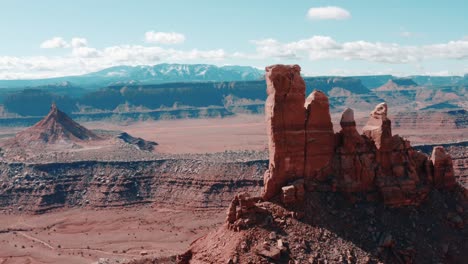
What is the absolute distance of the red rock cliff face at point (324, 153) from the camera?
40.5m

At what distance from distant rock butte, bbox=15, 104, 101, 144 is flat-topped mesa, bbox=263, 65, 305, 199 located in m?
125

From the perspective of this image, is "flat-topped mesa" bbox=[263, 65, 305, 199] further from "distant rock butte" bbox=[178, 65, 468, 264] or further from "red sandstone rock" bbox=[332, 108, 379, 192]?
"red sandstone rock" bbox=[332, 108, 379, 192]

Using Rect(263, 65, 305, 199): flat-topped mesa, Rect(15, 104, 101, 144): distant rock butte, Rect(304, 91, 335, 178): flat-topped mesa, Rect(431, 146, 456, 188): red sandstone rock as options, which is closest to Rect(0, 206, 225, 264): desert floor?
Rect(263, 65, 305, 199): flat-topped mesa

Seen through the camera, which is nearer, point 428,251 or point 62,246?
point 428,251

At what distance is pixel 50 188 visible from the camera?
10875cm

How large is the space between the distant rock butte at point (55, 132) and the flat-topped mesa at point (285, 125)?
4935 inches

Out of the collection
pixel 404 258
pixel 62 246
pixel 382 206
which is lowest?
pixel 62 246

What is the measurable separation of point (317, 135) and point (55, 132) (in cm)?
13344

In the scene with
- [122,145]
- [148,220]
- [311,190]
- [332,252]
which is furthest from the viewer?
[122,145]

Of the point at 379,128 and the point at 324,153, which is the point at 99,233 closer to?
the point at 324,153

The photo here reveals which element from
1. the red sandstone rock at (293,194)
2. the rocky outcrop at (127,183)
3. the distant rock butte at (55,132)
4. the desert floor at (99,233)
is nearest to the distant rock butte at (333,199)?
the red sandstone rock at (293,194)

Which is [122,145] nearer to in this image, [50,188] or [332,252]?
[50,188]

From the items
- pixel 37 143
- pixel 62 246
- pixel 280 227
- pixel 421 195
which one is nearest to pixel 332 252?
pixel 280 227

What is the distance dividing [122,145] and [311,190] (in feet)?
371
